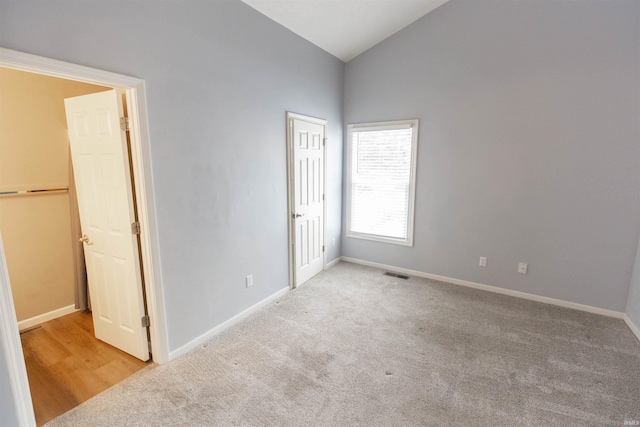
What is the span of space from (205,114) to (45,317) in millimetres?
2696

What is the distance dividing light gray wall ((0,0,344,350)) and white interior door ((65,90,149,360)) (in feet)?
0.77

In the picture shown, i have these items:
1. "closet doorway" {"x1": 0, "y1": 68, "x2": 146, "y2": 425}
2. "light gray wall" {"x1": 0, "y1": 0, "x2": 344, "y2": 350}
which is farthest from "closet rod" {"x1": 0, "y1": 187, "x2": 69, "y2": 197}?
"light gray wall" {"x1": 0, "y1": 0, "x2": 344, "y2": 350}

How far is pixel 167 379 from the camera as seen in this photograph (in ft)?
7.41

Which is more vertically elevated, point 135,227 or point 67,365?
point 135,227

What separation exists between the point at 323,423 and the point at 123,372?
64.6 inches

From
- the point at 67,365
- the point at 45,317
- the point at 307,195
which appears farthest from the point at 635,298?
the point at 45,317

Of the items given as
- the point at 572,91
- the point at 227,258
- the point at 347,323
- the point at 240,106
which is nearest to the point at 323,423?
the point at 347,323

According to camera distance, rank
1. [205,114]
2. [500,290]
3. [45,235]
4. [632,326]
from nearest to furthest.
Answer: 1. [205,114]
2. [632,326]
3. [45,235]
4. [500,290]

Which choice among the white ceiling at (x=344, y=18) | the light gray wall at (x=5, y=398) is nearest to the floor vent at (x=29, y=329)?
the light gray wall at (x=5, y=398)

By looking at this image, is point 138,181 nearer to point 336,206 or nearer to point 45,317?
point 45,317

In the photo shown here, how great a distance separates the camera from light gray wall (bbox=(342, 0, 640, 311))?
9.64ft

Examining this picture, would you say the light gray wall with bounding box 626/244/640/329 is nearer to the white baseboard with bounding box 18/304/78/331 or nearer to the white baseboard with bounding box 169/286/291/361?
the white baseboard with bounding box 169/286/291/361

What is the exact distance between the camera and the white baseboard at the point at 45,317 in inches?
115

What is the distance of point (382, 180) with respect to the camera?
4.33 m
